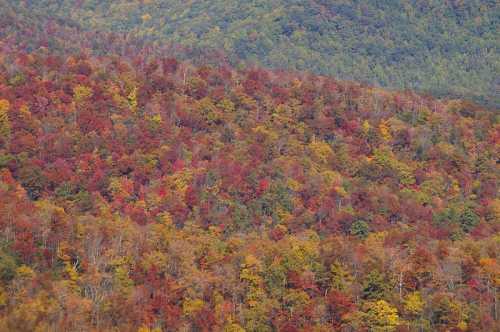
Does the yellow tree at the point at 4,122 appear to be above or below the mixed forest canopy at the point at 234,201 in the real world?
above

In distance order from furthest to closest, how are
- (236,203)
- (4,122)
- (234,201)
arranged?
(4,122), (234,201), (236,203)

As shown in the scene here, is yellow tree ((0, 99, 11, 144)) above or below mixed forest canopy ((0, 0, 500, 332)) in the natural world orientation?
above

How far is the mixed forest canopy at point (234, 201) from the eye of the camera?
55.8 metres

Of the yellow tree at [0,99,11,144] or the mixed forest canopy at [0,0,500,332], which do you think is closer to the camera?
the mixed forest canopy at [0,0,500,332]

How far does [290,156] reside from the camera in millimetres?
88125

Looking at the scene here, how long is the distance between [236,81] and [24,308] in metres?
57.8

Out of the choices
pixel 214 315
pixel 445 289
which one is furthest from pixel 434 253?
pixel 214 315

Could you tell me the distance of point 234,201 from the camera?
7719cm

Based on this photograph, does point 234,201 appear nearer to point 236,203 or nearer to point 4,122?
point 236,203

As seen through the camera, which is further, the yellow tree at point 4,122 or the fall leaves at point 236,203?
the yellow tree at point 4,122

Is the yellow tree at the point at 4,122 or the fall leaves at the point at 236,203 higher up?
the yellow tree at the point at 4,122

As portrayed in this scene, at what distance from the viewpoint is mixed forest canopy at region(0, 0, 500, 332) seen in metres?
55.8

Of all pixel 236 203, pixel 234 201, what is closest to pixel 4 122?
pixel 234 201

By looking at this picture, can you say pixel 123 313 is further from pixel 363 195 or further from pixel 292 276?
pixel 363 195
